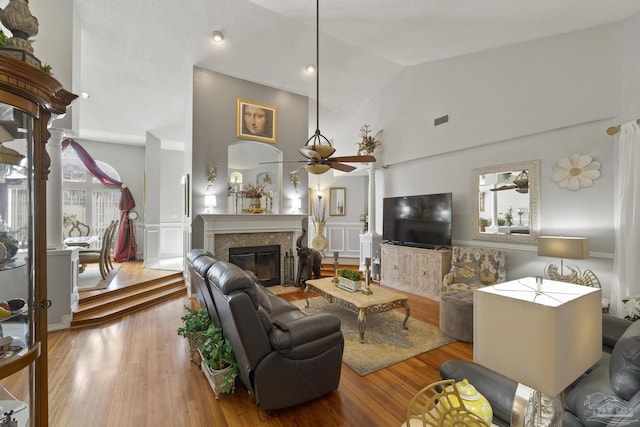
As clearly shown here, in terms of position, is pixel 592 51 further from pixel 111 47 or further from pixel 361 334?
pixel 111 47

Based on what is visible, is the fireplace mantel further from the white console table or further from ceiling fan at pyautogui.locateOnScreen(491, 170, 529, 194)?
ceiling fan at pyautogui.locateOnScreen(491, 170, 529, 194)

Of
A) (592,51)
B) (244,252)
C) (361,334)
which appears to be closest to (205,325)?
(361,334)

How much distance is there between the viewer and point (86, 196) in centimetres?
794

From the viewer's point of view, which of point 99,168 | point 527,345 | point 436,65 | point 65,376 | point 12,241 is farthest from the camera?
point 99,168

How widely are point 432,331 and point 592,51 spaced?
4064 mm

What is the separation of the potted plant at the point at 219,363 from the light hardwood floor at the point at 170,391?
0.11 m

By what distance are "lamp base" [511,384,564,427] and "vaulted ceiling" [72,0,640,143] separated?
4.07 metres

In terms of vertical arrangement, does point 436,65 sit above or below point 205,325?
above

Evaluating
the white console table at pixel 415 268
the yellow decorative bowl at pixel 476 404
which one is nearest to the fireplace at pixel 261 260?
the white console table at pixel 415 268

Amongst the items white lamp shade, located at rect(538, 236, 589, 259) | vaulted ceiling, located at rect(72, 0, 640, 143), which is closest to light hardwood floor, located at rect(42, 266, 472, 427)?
white lamp shade, located at rect(538, 236, 589, 259)

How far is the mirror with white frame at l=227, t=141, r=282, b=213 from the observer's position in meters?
6.00

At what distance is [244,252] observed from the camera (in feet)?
18.2

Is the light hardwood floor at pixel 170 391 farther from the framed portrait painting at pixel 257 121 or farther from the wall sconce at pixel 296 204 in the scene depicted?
the framed portrait painting at pixel 257 121

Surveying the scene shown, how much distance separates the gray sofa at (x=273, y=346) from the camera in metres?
1.99
